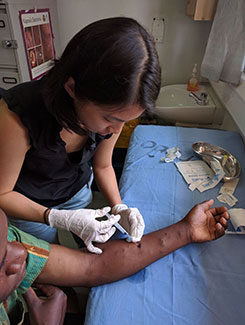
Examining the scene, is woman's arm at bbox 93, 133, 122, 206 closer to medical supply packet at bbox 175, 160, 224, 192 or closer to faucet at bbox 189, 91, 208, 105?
medical supply packet at bbox 175, 160, 224, 192

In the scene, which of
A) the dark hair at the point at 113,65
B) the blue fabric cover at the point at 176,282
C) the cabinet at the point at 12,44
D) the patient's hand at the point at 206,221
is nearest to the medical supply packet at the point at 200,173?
the blue fabric cover at the point at 176,282

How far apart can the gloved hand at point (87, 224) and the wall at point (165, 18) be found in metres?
1.94

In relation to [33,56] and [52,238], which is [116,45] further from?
[33,56]

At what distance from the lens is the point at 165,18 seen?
216 centimetres

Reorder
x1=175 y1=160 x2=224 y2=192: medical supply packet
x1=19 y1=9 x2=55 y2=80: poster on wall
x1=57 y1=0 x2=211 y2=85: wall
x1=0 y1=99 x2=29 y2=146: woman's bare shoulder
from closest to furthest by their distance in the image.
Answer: x1=0 y1=99 x2=29 y2=146: woman's bare shoulder, x1=175 y1=160 x2=224 y2=192: medical supply packet, x1=19 y1=9 x2=55 y2=80: poster on wall, x1=57 y1=0 x2=211 y2=85: wall

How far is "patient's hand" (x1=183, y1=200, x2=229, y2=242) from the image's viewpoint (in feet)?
3.01

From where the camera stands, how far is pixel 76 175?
106 centimetres

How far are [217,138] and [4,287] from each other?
1399 mm

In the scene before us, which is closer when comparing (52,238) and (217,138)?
(52,238)

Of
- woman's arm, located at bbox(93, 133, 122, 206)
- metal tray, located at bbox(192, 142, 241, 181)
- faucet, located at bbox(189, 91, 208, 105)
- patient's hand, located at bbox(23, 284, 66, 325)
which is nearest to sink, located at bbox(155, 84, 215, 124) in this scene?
faucet, located at bbox(189, 91, 208, 105)

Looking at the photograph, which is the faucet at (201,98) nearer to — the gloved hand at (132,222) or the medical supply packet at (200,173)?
the medical supply packet at (200,173)

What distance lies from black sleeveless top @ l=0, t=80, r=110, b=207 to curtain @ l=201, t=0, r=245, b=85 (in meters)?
1.16

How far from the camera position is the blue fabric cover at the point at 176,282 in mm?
694

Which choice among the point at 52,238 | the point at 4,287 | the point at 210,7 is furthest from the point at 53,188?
the point at 210,7
